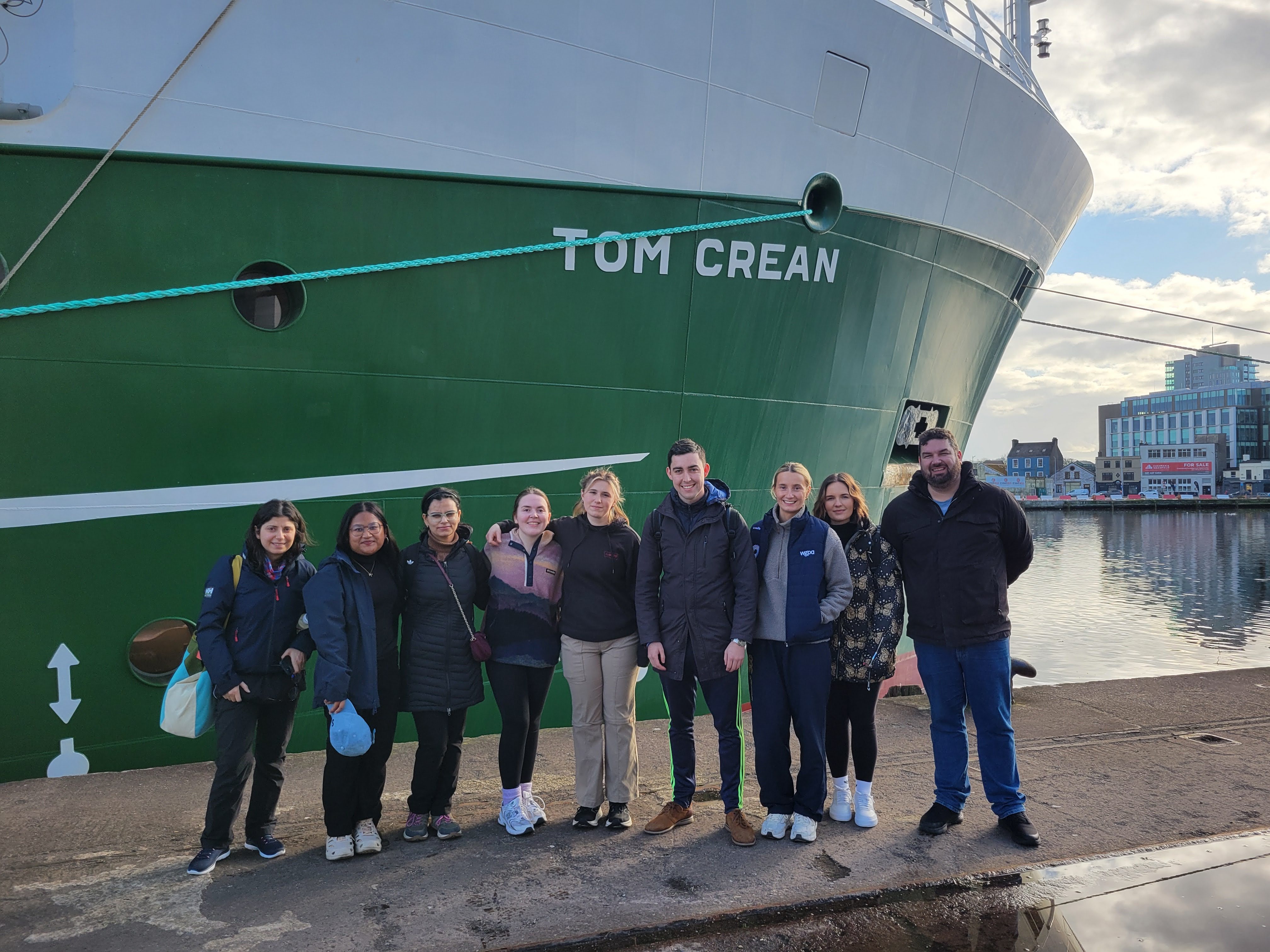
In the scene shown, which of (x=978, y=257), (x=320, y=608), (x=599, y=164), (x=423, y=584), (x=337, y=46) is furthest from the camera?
(x=978, y=257)

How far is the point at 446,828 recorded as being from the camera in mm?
3406

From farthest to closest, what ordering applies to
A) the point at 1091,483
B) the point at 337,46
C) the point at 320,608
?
1. the point at 1091,483
2. the point at 337,46
3. the point at 320,608

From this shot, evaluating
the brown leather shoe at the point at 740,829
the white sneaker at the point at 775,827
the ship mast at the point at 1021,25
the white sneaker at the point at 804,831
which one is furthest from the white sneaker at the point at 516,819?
the ship mast at the point at 1021,25

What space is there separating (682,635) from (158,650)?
2.58 meters

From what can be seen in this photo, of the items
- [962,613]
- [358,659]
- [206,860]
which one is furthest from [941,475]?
[206,860]

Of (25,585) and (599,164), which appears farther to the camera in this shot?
(599,164)

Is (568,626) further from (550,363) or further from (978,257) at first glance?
(978,257)

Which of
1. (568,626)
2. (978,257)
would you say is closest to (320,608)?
(568,626)

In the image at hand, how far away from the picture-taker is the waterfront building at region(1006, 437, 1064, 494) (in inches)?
4353

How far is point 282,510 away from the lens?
326cm

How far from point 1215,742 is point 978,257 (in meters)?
3.61

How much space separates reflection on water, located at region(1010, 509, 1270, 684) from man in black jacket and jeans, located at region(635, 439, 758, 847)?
747 cm

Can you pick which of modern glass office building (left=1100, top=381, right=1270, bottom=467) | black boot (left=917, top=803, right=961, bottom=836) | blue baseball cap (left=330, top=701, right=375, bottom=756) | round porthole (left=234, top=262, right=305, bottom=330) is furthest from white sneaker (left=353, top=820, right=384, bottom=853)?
modern glass office building (left=1100, top=381, right=1270, bottom=467)

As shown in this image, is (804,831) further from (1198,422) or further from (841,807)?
(1198,422)
